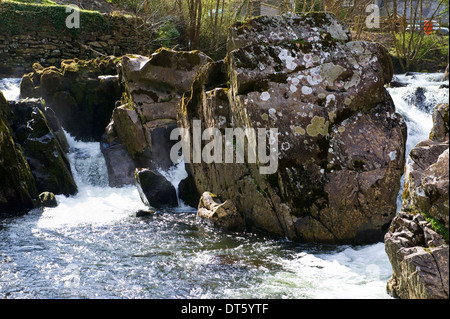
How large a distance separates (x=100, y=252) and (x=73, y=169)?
5.83 meters

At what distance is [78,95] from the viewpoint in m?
14.3

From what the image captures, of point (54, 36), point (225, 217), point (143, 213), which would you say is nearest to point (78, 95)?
point (143, 213)

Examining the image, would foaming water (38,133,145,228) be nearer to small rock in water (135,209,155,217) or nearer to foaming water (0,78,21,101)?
small rock in water (135,209,155,217)

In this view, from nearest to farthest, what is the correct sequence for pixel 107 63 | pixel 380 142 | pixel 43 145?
1. pixel 380 142
2. pixel 43 145
3. pixel 107 63

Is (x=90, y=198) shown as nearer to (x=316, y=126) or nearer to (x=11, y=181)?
(x=11, y=181)

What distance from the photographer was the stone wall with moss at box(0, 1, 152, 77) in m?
19.4

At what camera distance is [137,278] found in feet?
19.4

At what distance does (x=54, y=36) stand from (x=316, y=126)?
16.2 meters

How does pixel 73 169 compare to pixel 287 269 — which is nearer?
pixel 287 269

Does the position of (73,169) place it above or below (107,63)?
below

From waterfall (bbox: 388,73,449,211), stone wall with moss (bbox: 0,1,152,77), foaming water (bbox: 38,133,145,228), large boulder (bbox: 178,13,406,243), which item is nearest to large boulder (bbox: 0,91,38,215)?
foaming water (bbox: 38,133,145,228)

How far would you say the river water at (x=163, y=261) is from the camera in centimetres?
548

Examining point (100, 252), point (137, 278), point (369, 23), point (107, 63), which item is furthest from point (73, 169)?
point (369, 23)
